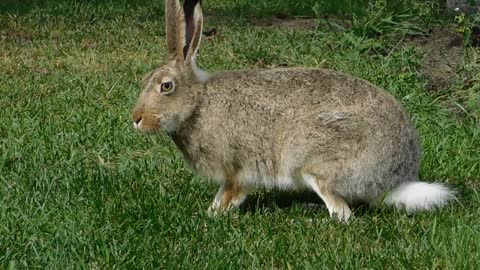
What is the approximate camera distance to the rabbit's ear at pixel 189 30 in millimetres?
5164

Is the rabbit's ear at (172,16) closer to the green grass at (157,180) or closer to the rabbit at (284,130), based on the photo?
the rabbit at (284,130)

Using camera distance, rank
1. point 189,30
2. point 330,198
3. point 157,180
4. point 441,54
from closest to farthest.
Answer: point 330,198 < point 189,30 < point 157,180 < point 441,54

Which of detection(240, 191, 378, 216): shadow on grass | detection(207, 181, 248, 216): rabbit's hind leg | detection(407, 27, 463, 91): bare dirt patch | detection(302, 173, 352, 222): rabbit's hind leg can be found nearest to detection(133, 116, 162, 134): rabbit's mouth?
detection(207, 181, 248, 216): rabbit's hind leg

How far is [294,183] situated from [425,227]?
2.31 feet

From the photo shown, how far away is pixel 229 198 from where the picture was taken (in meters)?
5.14

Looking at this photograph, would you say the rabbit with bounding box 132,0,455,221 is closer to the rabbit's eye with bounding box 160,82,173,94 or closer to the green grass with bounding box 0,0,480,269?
the rabbit's eye with bounding box 160,82,173,94

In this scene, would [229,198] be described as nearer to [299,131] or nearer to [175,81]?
[299,131]

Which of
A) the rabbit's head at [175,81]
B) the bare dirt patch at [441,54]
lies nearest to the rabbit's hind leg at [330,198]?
the rabbit's head at [175,81]

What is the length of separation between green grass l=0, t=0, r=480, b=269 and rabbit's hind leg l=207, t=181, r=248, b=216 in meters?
0.07

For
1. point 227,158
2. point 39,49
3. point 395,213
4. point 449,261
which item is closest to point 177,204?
point 227,158

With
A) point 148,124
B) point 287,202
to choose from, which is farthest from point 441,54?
point 148,124

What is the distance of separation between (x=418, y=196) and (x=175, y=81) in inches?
53.8

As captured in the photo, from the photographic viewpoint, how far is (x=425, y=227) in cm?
477

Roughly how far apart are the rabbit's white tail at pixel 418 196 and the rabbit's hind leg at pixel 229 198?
29.1 inches
